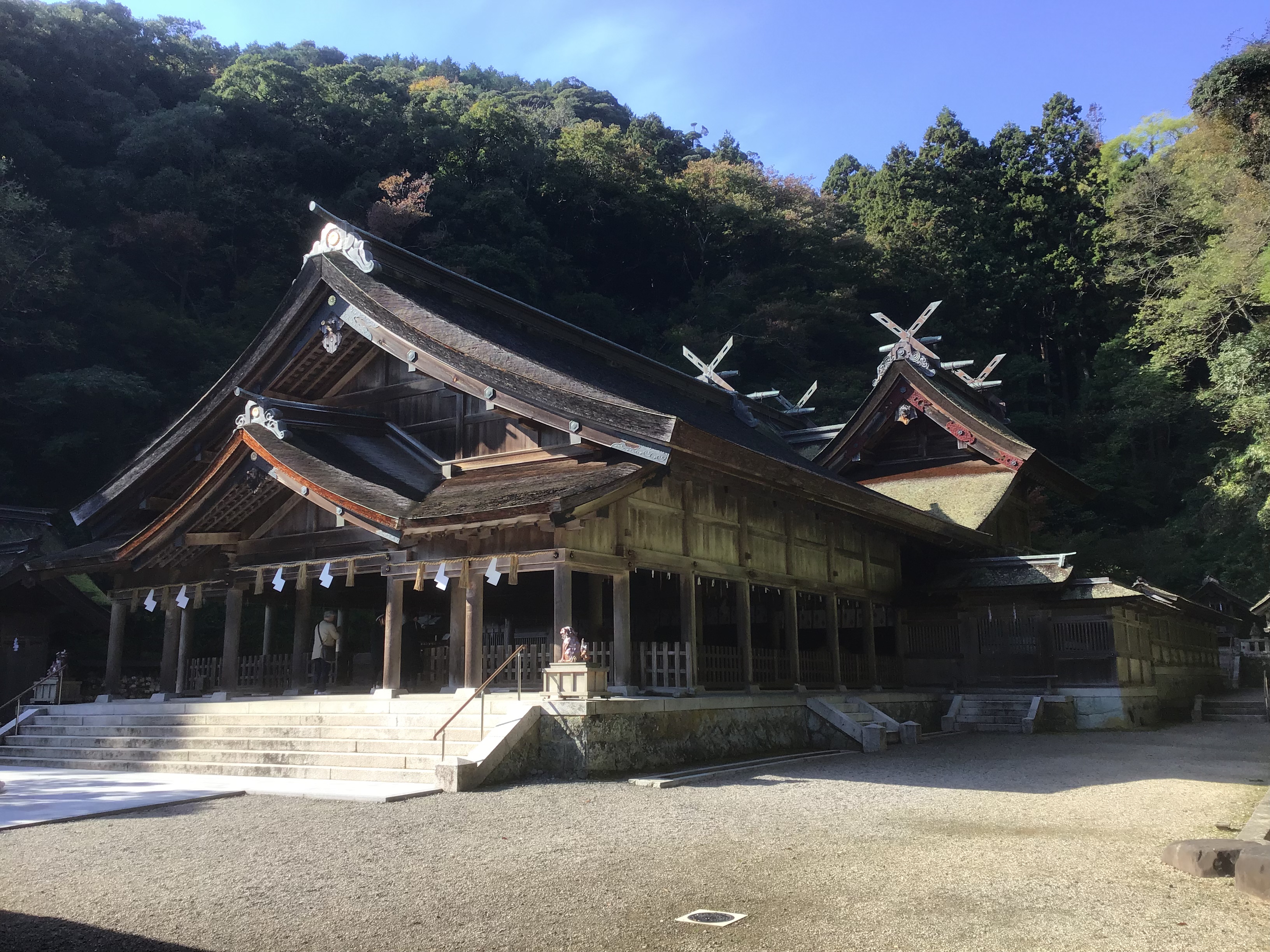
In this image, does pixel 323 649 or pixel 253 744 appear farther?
pixel 323 649

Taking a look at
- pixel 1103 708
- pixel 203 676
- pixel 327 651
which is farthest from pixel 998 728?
pixel 203 676

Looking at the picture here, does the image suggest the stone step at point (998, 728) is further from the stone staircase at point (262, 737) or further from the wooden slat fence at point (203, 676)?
the wooden slat fence at point (203, 676)

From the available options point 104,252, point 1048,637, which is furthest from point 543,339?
point 104,252

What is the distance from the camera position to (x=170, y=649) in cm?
1794

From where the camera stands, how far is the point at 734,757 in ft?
48.8

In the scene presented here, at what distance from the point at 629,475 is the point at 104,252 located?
36.6 metres

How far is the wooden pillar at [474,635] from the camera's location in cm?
1355

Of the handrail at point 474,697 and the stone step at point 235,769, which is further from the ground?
the handrail at point 474,697

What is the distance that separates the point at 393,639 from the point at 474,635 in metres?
1.61

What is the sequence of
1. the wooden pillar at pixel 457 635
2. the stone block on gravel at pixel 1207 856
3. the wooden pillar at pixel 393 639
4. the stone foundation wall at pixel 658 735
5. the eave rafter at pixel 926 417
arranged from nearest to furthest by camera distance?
the stone block on gravel at pixel 1207 856 → the stone foundation wall at pixel 658 735 → the wooden pillar at pixel 393 639 → the wooden pillar at pixel 457 635 → the eave rafter at pixel 926 417

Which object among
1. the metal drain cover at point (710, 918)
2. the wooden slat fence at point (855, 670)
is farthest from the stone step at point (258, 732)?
the wooden slat fence at point (855, 670)

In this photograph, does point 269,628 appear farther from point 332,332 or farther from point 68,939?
point 68,939

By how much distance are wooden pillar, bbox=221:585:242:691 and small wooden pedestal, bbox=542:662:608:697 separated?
22.5ft

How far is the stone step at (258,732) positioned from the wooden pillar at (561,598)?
154 cm
